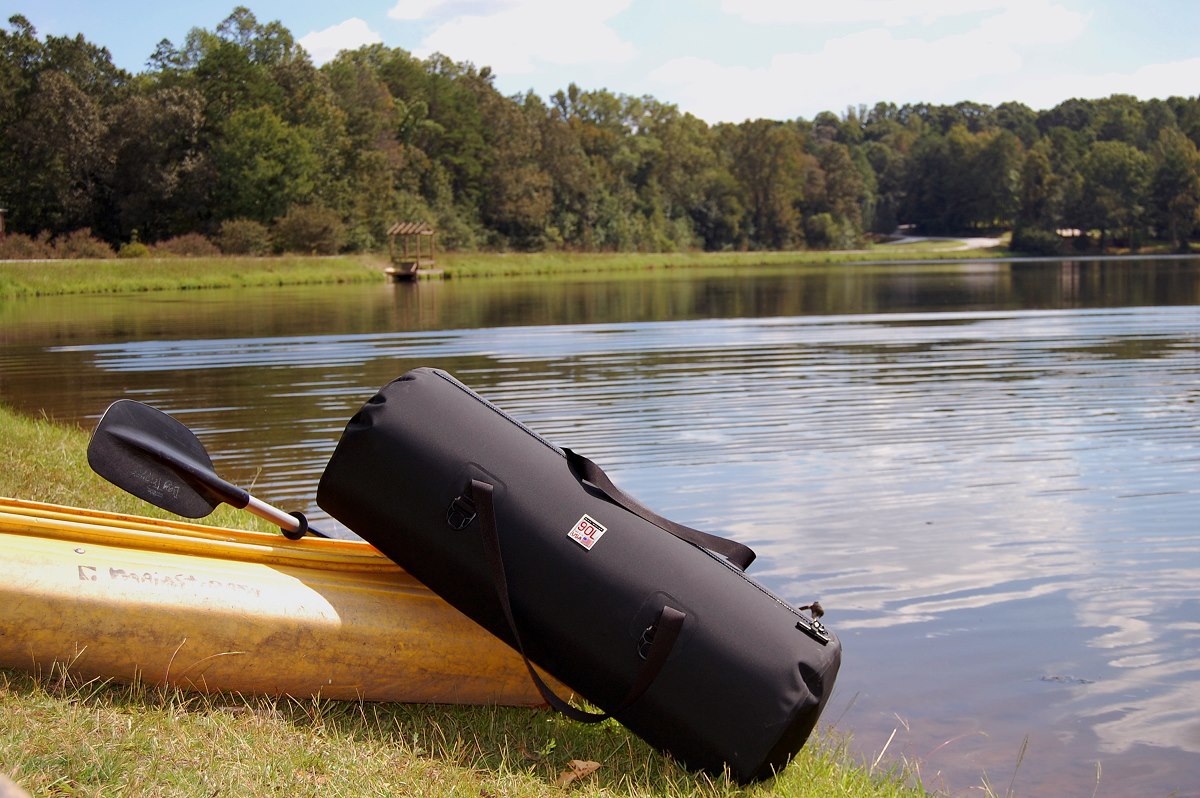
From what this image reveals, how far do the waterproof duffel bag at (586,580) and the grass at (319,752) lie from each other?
173mm

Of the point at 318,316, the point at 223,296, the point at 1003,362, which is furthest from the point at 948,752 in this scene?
the point at 223,296

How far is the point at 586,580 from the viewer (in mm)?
3584

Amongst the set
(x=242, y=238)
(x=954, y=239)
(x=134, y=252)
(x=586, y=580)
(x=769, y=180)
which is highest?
(x=769, y=180)

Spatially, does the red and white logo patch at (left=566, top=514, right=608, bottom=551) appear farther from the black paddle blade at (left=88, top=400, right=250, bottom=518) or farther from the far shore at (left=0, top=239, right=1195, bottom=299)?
the far shore at (left=0, top=239, right=1195, bottom=299)

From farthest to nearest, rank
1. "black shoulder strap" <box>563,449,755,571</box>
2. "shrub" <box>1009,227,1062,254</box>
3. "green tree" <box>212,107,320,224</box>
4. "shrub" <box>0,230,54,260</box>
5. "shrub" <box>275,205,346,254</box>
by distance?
"shrub" <box>1009,227,1062,254</box> → "green tree" <box>212,107,320,224</box> → "shrub" <box>275,205,346,254</box> → "shrub" <box>0,230,54,260</box> → "black shoulder strap" <box>563,449,755,571</box>

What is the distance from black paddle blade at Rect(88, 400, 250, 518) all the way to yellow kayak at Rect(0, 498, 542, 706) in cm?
13

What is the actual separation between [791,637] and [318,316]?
2704 centimetres

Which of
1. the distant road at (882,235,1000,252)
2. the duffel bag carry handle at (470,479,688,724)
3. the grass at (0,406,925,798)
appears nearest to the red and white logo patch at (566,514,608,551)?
the duffel bag carry handle at (470,479,688,724)

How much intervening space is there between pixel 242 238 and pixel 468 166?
31529 millimetres

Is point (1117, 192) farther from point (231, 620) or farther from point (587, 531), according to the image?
point (231, 620)

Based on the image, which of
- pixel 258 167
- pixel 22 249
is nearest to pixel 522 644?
pixel 22 249

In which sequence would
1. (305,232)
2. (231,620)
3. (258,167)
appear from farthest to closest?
(258,167), (305,232), (231,620)

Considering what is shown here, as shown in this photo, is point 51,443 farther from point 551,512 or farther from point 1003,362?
point 1003,362

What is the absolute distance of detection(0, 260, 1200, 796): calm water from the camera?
4.82 m
